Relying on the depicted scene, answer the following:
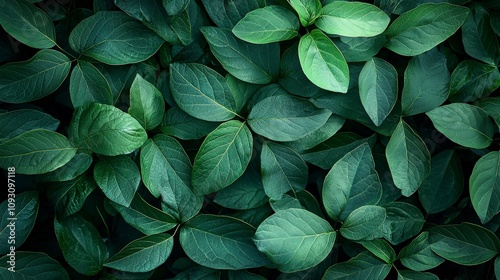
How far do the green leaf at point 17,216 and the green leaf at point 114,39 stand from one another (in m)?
0.26

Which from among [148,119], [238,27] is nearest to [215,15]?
[238,27]

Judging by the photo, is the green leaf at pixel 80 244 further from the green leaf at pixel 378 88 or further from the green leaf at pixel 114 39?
the green leaf at pixel 378 88

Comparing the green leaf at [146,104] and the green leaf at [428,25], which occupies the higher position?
the green leaf at [428,25]

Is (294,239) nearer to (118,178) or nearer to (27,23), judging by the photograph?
(118,178)

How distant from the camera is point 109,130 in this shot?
2.89 feet

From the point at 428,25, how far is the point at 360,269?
424 mm

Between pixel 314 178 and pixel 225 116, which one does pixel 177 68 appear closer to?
pixel 225 116

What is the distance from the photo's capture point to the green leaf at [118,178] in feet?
2.97

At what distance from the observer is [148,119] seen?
92 centimetres

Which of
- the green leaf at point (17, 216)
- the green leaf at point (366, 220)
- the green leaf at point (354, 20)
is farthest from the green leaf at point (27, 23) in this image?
the green leaf at point (366, 220)

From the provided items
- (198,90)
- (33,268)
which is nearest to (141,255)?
(33,268)

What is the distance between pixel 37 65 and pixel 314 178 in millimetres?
511

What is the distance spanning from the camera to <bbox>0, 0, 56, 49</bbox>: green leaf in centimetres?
90

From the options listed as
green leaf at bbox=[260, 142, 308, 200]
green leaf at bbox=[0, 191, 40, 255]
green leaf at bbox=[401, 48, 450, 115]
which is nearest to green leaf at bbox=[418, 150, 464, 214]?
green leaf at bbox=[401, 48, 450, 115]
